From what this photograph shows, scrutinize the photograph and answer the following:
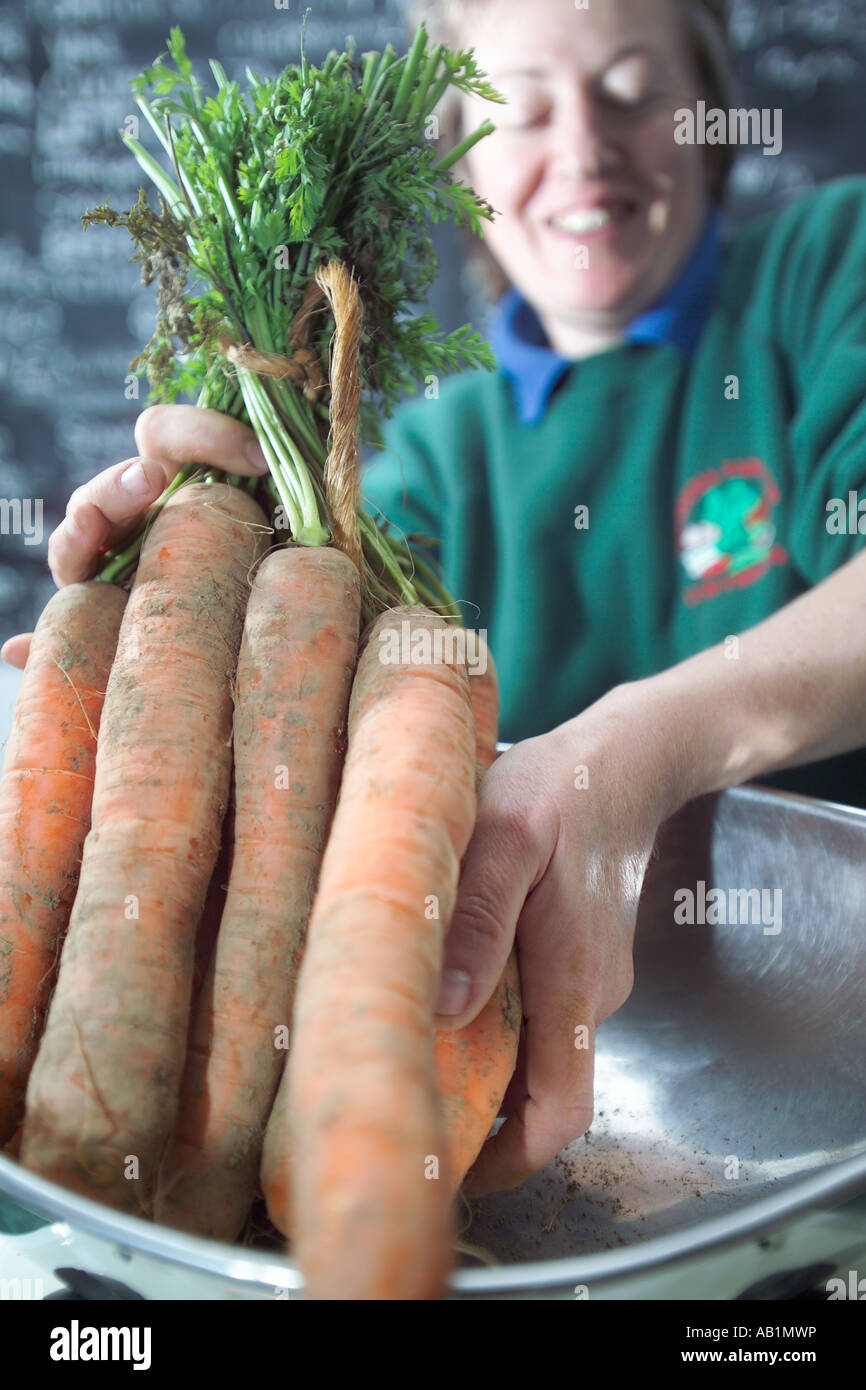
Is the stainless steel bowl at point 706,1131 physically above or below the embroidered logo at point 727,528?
below

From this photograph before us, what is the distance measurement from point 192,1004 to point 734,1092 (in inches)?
18.3

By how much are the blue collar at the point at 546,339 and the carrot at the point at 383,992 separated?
3.35ft

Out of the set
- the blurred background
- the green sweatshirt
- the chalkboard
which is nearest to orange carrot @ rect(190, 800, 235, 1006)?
the green sweatshirt

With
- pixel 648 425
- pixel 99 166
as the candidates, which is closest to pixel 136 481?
pixel 648 425

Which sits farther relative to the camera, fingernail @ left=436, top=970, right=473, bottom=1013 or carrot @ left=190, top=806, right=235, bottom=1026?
carrot @ left=190, top=806, right=235, bottom=1026

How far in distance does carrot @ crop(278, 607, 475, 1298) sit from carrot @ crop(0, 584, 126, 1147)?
20cm

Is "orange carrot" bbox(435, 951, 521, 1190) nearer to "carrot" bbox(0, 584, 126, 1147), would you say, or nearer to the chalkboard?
"carrot" bbox(0, 584, 126, 1147)

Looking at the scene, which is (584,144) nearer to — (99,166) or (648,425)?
(648,425)

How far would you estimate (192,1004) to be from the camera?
70cm

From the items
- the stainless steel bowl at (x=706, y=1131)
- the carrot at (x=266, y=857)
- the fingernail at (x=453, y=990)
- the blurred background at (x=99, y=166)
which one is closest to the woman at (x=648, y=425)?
the stainless steel bowl at (x=706, y=1131)

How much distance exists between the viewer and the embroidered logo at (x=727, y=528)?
5.00 ft

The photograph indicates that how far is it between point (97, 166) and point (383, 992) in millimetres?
2494

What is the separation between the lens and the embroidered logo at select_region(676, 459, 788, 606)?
1524mm

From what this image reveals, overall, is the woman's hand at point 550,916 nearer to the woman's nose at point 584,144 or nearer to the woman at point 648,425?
the woman at point 648,425
